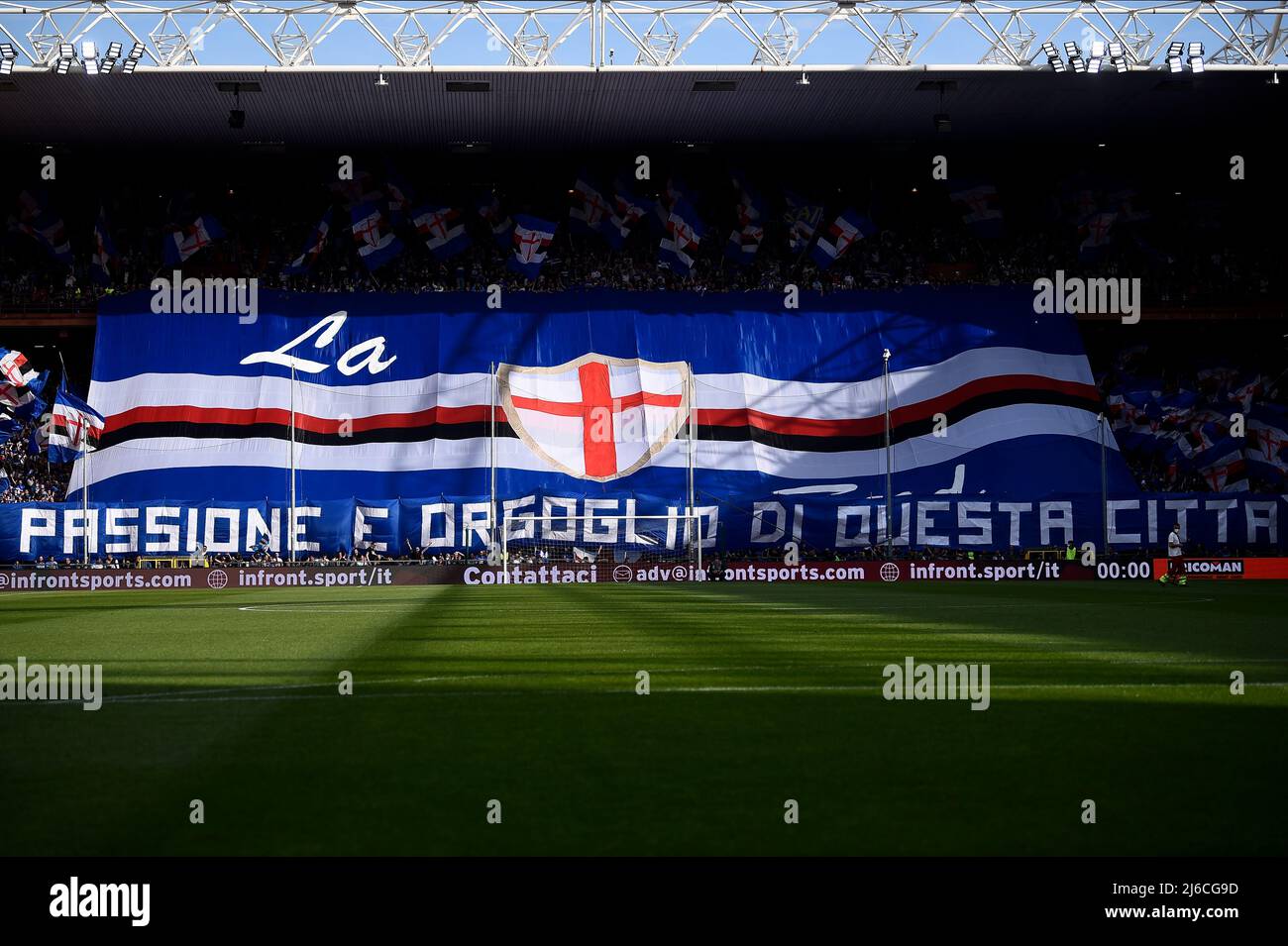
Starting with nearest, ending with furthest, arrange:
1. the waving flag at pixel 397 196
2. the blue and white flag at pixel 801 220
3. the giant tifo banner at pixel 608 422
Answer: the giant tifo banner at pixel 608 422 < the waving flag at pixel 397 196 < the blue and white flag at pixel 801 220

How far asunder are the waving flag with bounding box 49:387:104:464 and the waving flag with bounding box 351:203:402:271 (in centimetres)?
1804

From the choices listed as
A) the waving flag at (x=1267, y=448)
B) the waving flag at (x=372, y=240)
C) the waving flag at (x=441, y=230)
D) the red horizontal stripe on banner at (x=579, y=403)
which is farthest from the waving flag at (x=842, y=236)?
A: the waving flag at (x=372, y=240)

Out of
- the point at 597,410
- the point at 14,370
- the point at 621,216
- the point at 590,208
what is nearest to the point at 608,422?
the point at 597,410

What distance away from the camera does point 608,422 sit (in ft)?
188

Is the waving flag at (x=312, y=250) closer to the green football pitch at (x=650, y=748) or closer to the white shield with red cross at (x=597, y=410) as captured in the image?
the white shield with red cross at (x=597, y=410)

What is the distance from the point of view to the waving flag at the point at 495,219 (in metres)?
65.8

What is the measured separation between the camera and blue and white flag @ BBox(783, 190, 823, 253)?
65375 mm

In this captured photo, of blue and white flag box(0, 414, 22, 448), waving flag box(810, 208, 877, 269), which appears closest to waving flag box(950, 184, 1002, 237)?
waving flag box(810, 208, 877, 269)

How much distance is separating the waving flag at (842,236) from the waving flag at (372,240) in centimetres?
2107

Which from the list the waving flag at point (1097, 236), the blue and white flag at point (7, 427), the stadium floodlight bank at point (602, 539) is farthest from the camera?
the waving flag at point (1097, 236)

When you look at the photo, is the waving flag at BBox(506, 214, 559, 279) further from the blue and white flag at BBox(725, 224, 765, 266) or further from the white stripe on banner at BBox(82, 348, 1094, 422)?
the blue and white flag at BBox(725, 224, 765, 266)

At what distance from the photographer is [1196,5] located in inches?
2026

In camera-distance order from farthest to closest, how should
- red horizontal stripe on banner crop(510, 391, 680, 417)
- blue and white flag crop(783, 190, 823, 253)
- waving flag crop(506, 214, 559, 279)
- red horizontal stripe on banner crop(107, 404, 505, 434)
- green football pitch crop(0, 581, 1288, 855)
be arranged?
blue and white flag crop(783, 190, 823, 253), waving flag crop(506, 214, 559, 279), red horizontal stripe on banner crop(510, 391, 680, 417), red horizontal stripe on banner crop(107, 404, 505, 434), green football pitch crop(0, 581, 1288, 855)
